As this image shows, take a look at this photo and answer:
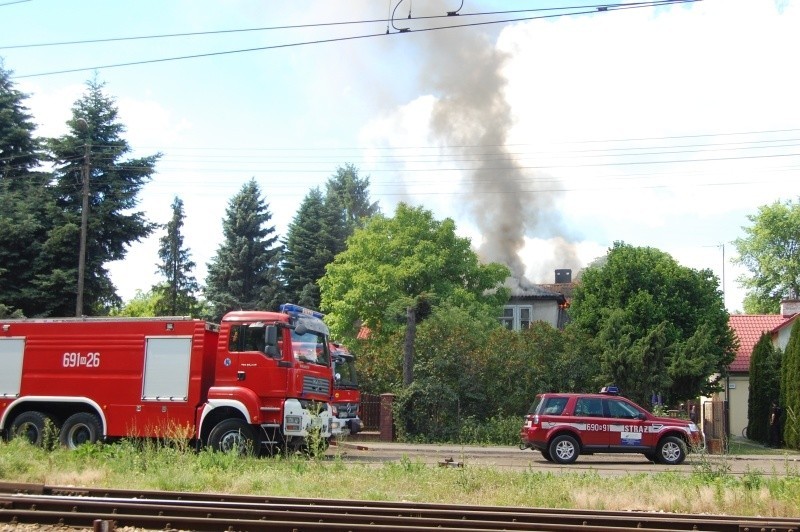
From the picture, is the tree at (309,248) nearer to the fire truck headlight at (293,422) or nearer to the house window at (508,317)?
the house window at (508,317)

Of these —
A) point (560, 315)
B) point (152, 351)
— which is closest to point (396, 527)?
point (152, 351)

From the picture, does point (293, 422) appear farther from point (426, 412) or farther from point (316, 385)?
point (426, 412)

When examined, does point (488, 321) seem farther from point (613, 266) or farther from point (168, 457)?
point (168, 457)

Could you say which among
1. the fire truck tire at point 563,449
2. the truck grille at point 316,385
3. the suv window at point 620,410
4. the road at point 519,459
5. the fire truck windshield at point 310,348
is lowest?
the road at point 519,459

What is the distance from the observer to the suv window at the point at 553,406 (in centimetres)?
2067

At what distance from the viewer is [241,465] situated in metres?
15.0

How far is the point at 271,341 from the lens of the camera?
59.4 ft

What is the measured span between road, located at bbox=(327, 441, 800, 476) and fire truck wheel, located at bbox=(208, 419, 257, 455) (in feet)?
6.93

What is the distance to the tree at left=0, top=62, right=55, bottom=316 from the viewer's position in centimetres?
3731

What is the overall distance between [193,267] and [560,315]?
984 inches

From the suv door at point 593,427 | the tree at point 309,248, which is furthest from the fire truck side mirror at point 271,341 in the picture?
the tree at point 309,248

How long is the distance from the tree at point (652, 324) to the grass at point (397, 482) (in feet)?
45.9

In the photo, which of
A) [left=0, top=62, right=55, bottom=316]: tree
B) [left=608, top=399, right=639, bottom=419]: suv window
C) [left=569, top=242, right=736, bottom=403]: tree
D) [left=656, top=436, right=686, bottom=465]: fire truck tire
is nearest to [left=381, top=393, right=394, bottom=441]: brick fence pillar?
[left=569, top=242, right=736, bottom=403]: tree

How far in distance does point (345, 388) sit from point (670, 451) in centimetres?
1047
